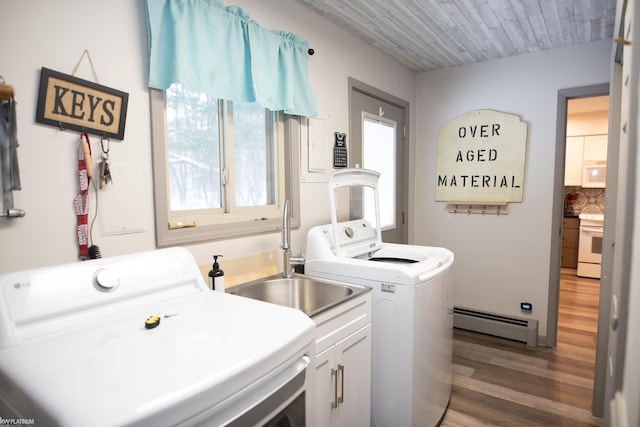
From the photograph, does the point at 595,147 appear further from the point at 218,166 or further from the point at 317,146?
the point at 218,166

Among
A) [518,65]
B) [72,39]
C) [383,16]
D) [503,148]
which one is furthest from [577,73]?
[72,39]

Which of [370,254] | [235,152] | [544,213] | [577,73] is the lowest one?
[370,254]

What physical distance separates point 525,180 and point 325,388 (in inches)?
107

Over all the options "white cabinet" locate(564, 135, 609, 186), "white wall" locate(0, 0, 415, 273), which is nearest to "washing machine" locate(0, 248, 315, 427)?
"white wall" locate(0, 0, 415, 273)

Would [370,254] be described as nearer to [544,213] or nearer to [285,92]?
[285,92]

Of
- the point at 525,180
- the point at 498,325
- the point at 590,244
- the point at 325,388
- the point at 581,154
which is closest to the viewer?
the point at 325,388

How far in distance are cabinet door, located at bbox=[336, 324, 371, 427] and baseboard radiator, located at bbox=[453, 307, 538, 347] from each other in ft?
6.72

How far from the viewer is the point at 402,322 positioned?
179cm

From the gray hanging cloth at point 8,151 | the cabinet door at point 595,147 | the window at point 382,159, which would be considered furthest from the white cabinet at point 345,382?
the cabinet door at point 595,147

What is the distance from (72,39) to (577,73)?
139 inches

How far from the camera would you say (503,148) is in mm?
3297

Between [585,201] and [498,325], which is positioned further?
[585,201]

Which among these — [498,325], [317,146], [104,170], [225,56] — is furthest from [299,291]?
[498,325]

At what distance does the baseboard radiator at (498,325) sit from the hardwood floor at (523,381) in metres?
0.06
